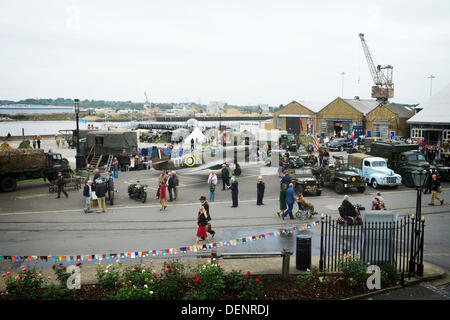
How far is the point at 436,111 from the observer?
146ft

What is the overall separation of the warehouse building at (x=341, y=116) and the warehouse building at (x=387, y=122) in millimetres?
1722

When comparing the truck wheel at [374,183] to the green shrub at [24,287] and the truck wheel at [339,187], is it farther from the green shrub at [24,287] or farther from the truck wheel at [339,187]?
the green shrub at [24,287]

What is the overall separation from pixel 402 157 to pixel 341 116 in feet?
108

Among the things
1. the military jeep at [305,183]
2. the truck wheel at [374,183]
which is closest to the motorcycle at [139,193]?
the military jeep at [305,183]

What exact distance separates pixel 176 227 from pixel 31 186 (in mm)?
14245

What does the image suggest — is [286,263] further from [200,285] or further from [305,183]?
[305,183]

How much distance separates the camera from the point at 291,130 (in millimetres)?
62312

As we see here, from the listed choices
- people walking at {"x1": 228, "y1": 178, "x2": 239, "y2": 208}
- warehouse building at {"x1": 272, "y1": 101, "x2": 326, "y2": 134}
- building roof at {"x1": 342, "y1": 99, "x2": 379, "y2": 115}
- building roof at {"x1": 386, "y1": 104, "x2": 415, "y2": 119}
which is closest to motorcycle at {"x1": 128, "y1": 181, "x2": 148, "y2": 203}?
people walking at {"x1": 228, "y1": 178, "x2": 239, "y2": 208}

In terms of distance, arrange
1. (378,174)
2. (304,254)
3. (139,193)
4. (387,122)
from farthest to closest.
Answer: (387,122)
(378,174)
(139,193)
(304,254)

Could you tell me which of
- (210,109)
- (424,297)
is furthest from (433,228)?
(210,109)

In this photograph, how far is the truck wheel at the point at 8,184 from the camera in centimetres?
2194

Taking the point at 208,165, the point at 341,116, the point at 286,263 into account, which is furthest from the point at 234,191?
the point at 341,116
